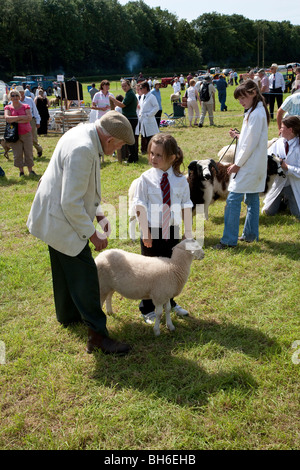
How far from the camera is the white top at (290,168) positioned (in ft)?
21.4

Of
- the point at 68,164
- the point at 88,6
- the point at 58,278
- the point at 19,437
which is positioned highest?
the point at 88,6

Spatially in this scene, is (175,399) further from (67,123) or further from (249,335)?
(67,123)

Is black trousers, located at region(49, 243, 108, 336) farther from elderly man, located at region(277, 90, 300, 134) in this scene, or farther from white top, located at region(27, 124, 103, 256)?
elderly man, located at region(277, 90, 300, 134)

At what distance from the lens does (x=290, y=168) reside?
21.4ft

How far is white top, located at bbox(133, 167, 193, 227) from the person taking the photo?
3680mm

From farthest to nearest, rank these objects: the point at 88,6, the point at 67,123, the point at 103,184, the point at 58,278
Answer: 1. the point at 88,6
2. the point at 67,123
3. the point at 103,184
4. the point at 58,278

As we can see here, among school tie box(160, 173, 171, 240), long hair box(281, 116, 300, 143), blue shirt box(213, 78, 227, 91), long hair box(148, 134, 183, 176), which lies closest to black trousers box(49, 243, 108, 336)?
school tie box(160, 173, 171, 240)

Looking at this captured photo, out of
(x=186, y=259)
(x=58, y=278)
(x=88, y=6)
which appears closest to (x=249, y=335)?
(x=186, y=259)

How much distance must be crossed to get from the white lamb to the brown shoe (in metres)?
0.41

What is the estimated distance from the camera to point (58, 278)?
3.75 metres

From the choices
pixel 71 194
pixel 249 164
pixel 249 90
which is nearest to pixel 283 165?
pixel 249 164

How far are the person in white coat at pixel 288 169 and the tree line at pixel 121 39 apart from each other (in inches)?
2240

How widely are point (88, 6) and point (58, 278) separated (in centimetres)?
10504

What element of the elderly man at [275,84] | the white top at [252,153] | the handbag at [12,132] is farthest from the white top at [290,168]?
the elderly man at [275,84]
